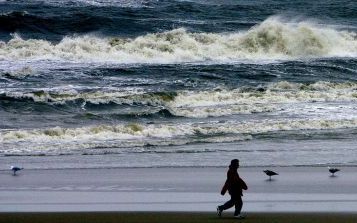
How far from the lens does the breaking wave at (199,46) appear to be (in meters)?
34.9

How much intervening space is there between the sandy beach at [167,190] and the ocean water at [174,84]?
969 mm

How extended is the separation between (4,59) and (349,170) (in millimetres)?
19635

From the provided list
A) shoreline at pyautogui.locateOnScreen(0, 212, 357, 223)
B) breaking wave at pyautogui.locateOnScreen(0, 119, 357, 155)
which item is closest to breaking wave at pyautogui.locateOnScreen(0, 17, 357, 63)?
breaking wave at pyautogui.locateOnScreen(0, 119, 357, 155)

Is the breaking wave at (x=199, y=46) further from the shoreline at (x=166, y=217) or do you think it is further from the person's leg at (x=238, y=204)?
the person's leg at (x=238, y=204)

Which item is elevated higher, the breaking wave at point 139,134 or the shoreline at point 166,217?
the shoreline at point 166,217

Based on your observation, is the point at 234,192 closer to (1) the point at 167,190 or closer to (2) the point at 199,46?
(1) the point at 167,190

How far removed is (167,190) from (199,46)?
75.8 feet

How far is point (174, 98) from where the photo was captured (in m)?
26.6

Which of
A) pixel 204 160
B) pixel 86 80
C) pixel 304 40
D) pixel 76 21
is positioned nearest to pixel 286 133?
pixel 204 160

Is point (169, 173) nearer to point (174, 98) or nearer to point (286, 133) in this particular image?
point (286, 133)

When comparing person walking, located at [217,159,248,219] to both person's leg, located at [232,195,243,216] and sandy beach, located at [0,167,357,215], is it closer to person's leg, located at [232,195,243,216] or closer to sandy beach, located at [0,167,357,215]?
person's leg, located at [232,195,243,216]

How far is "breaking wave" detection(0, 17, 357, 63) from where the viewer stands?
3494 centimetres

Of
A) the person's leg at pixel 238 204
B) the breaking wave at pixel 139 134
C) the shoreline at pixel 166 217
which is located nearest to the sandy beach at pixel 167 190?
the shoreline at pixel 166 217

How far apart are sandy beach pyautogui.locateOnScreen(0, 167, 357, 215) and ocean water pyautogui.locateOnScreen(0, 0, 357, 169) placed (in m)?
0.97
